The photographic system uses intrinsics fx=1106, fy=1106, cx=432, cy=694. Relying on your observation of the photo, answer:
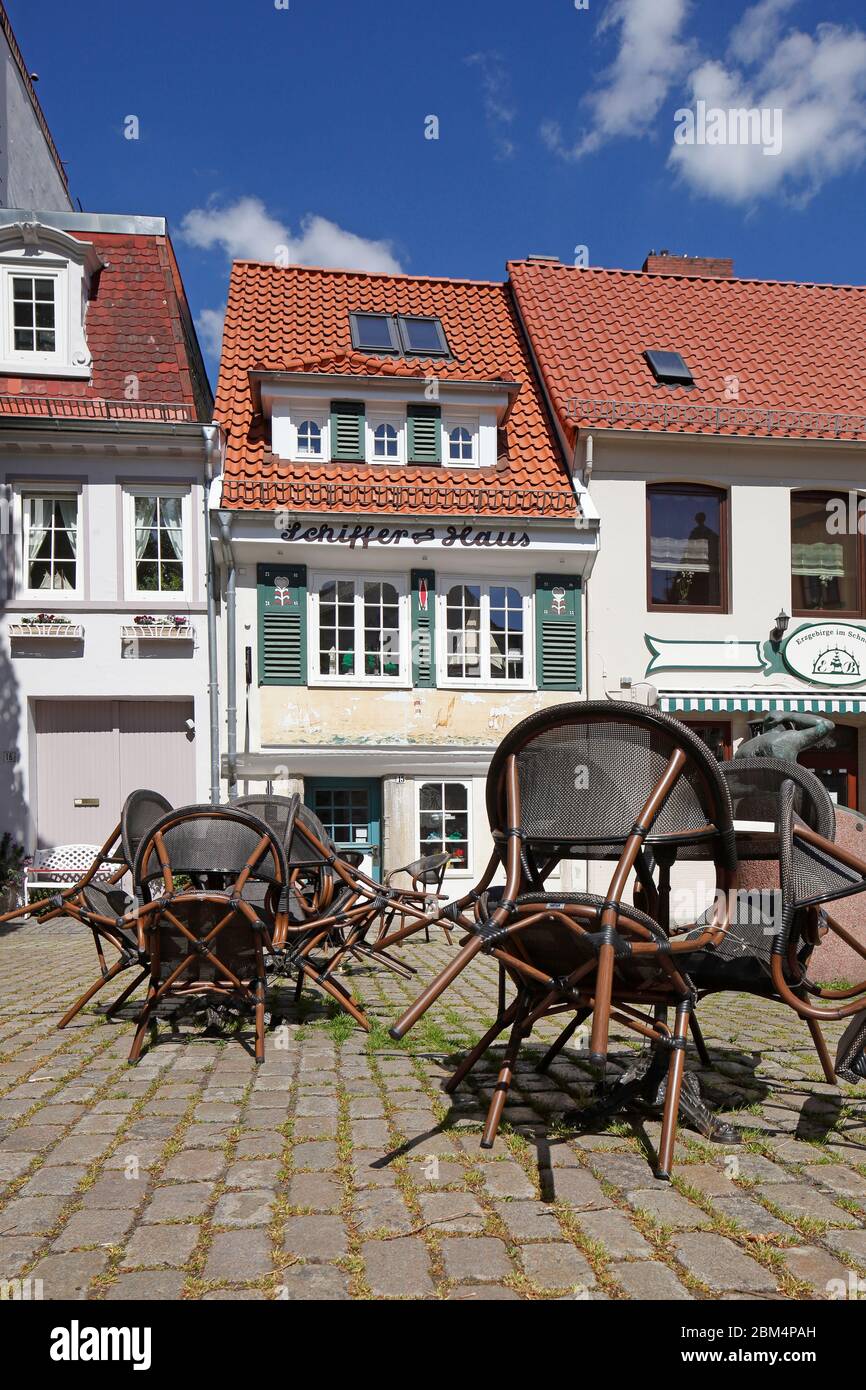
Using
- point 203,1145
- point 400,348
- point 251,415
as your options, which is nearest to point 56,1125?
point 203,1145

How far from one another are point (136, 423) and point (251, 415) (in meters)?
2.17

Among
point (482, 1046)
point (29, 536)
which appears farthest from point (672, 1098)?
point (29, 536)

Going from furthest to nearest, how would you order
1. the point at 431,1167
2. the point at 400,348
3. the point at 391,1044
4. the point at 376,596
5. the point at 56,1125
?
the point at 400,348
the point at 376,596
the point at 391,1044
the point at 56,1125
the point at 431,1167

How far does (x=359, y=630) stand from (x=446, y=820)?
A: 2897 millimetres

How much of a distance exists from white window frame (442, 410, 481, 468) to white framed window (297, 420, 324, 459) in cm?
183

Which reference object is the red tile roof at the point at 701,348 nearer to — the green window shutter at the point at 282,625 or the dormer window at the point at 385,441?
the dormer window at the point at 385,441

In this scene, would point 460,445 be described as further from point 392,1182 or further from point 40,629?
point 392,1182

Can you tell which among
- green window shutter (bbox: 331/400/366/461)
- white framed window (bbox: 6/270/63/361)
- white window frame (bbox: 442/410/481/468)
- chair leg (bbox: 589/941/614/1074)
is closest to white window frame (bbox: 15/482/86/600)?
white framed window (bbox: 6/270/63/361)

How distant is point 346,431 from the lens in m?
16.0

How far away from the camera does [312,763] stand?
49.0ft

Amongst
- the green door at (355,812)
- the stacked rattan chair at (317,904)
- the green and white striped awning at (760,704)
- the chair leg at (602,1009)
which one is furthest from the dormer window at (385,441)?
the chair leg at (602,1009)

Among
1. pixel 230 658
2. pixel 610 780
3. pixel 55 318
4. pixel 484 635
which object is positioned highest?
pixel 55 318

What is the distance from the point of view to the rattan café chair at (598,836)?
3482mm
